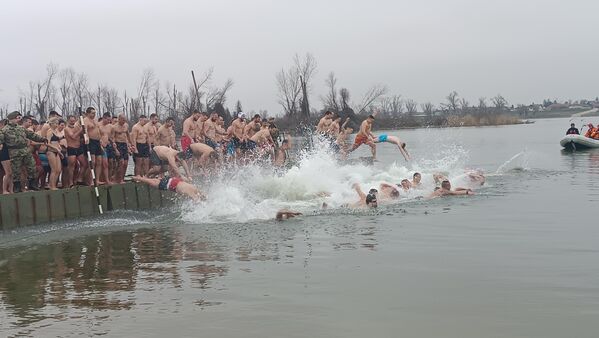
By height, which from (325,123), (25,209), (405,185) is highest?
(325,123)

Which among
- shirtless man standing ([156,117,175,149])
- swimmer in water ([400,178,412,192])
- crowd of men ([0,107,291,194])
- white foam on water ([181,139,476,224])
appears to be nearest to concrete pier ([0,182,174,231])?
crowd of men ([0,107,291,194])

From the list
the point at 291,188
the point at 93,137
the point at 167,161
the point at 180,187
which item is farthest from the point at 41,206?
the point at 291,188

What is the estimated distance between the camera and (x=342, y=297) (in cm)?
732

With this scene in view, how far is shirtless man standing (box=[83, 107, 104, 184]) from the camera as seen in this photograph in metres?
14.2

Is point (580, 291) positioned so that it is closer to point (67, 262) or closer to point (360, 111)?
point (67, 262)

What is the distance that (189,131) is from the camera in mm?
17922

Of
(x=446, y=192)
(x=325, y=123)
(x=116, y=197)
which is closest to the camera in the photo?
(x=116, y=197)

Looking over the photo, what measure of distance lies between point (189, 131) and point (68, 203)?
4668 millimetres

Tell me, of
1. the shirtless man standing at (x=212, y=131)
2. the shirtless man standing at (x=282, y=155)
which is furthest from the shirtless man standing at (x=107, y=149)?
the shirtless man standing at (x=282, y=155)

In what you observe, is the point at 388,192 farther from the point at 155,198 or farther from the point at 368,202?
the point at 155,198

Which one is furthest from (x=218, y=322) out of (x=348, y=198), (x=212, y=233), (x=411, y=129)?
(x=411, y=129)

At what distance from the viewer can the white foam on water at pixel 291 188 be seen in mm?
14375

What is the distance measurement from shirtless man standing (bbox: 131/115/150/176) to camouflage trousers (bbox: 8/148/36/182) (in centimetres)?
339

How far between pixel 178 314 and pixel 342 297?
6.39 ft
